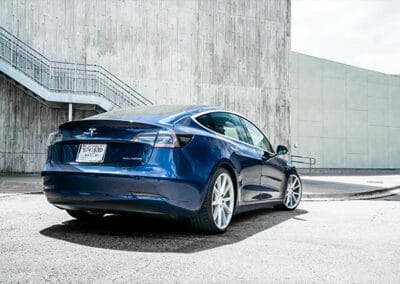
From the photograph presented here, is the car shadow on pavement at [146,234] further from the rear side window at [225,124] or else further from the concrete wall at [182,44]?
the concrete wall at [182,44]

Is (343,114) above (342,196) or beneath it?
above

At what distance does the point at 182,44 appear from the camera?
20.2 metres

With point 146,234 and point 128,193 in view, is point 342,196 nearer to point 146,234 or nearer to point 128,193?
point 146,234

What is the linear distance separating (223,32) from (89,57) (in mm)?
6295

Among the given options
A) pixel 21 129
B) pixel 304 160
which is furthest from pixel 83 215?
pixel 304 160

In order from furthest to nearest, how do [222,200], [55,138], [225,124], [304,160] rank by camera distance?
[304,160], [225,124], [222,200], [55,138]

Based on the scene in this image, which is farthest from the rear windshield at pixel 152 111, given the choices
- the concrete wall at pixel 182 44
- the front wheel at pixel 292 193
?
the concrete wall at pixel 182 44

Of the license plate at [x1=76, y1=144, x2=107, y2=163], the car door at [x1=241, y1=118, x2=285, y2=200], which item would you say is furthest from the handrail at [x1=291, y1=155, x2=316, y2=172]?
the license plate at [x1=76, y1=144, x2=107, y2=163]

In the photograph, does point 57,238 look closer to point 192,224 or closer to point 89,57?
point 192,224

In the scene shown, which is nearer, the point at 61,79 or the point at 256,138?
the point at 256,138

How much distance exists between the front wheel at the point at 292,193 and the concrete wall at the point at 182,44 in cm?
1274

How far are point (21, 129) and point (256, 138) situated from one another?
13899 mm

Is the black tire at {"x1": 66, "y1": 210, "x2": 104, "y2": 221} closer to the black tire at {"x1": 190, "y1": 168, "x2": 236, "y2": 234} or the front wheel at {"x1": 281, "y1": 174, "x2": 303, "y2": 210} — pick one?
the black tire at {"x1": 190, "y1": 168, "x2": 236, "y2": 234}

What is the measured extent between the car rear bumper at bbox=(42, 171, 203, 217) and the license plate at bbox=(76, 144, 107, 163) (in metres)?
0.15
